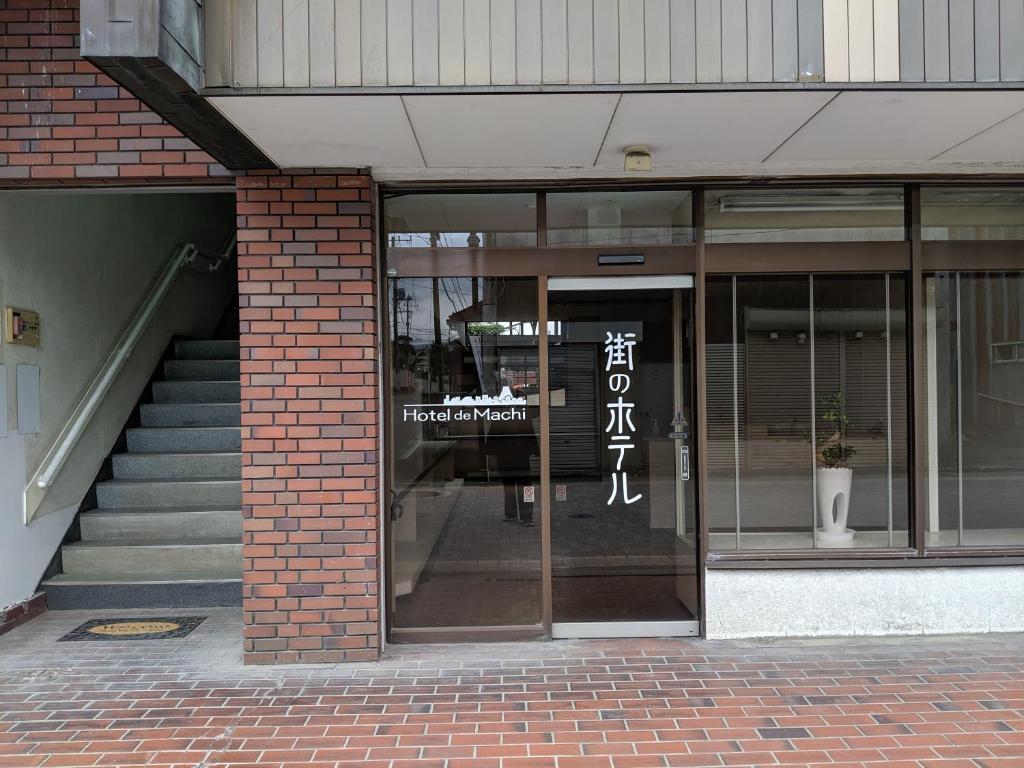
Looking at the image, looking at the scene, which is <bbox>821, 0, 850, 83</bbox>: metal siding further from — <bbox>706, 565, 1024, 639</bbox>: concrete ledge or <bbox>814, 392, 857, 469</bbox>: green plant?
<bbox>706, 565, 1024, 639</bbox>: concrete ledge

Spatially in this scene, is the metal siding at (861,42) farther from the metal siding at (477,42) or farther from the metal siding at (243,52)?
the metal siding at (243,52)

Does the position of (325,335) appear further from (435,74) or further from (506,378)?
(435,74)

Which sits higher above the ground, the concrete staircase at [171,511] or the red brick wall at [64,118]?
the red brick wall at [64,118]

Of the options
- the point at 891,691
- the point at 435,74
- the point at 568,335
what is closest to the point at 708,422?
the point at 568,335

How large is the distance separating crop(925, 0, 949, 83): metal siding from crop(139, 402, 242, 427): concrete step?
575 cm

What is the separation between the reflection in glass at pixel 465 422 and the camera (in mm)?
4625

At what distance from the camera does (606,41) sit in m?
3.22

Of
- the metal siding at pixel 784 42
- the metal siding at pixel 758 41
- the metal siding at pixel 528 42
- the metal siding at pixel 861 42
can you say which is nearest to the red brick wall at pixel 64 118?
the metal siding at pixel 528 42

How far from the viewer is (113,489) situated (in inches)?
233

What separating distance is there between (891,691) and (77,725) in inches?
161

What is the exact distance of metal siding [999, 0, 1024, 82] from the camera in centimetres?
328

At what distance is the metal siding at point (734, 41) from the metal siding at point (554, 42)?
2.32ft

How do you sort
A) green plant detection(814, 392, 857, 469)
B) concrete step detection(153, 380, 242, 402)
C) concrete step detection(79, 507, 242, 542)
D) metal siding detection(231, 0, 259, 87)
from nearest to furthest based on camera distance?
metal siding detection(231, 0, 259, 87)
green plant detection(814, 392, 857, 469)
concrete step detection(79, 507, 242, 542)
concrete step detection(153, 380, 242, 402)

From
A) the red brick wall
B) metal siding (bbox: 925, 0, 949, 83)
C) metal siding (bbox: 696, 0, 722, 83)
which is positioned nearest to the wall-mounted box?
the red brick wall
